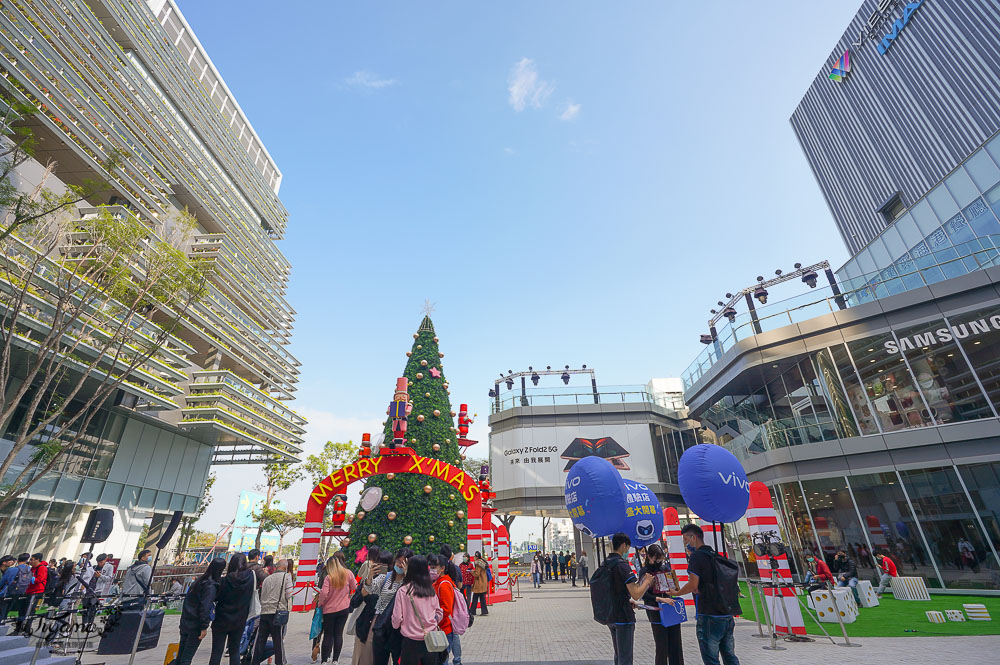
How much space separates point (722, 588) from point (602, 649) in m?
3.86

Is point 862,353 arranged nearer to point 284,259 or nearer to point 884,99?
point 284,259

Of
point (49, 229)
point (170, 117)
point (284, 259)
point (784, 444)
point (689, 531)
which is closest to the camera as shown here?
point (689, 531)

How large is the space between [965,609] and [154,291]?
73.8 ft

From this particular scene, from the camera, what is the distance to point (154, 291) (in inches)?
566

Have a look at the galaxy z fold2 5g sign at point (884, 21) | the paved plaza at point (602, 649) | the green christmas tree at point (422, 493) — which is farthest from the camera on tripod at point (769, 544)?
the galaxy z fold2 5g sign at point (884, 21)

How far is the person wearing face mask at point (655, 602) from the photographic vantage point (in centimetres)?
492

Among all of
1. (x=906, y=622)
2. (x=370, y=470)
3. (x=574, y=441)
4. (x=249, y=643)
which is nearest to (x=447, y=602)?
(x=249, y=643)

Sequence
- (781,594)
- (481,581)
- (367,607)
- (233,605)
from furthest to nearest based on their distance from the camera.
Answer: (481,581) → (781,594) → (233,605) → (367,607)

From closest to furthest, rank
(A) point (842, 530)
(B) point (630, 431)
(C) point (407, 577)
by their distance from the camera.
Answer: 1. (C) point (407, 577)
2. (A) point (842, 530)
3. (B) point (630, 431)

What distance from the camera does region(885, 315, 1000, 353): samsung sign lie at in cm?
1402

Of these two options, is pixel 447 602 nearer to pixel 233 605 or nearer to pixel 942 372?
pixel 233 605

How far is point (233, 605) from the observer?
5707mm

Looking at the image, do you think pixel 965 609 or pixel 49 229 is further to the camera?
pixel 49 229

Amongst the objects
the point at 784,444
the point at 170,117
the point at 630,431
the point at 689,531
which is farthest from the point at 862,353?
the point at 170,117
